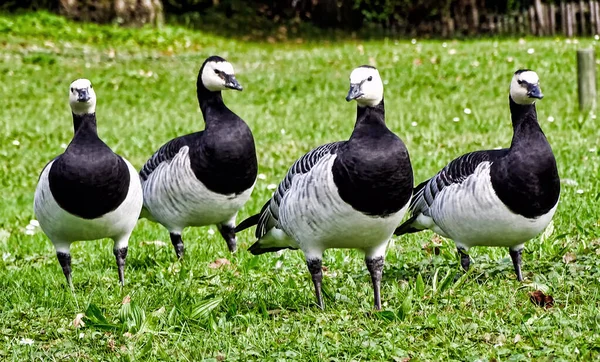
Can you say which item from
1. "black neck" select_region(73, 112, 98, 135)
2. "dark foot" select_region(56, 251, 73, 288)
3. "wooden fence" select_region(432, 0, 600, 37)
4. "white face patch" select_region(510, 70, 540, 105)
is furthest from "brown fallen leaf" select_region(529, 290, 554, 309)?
"wooden fence" select_region(432, 0, 600, 37)

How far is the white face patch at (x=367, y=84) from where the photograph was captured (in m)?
5.98

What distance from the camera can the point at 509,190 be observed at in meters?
6.26

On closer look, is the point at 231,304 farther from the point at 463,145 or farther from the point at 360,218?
the point at 463,145

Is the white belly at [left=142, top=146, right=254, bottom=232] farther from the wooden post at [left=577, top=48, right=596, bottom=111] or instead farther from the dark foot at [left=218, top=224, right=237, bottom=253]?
the wooden post at [left=577, top=48, right=596, bottom=111]

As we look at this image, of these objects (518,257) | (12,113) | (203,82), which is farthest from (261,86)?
(518,257)

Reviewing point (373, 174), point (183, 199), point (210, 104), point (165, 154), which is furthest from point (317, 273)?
point (165, 154)

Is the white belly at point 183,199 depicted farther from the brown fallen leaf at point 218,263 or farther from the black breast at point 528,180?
the black breast at point 528,180

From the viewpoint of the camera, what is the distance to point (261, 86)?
20078mm

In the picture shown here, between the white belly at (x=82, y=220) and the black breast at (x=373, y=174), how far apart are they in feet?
7.06

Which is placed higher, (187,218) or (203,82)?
(203,82)

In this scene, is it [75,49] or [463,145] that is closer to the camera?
[463,145]

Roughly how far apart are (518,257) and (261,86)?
45.2ft

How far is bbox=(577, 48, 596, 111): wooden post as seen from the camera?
15555 mm

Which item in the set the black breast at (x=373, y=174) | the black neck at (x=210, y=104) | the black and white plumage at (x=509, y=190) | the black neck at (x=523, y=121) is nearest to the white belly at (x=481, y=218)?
the black and white plumage at (x=509, y=190)
